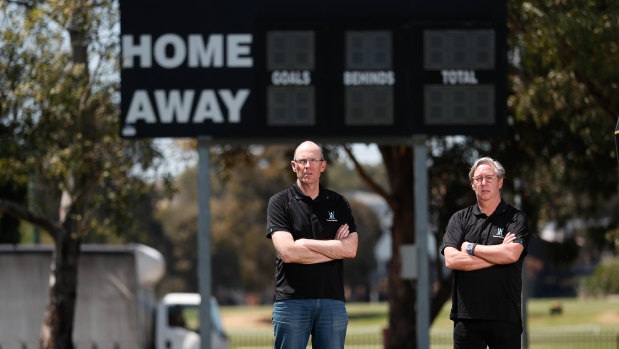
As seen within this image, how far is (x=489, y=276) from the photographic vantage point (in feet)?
20.9

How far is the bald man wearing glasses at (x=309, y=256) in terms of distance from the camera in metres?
6.20

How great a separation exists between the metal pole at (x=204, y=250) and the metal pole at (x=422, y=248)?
9.52 feet

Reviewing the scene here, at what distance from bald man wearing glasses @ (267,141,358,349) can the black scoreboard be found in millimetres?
6926

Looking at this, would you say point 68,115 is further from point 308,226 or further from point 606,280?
point 606,280

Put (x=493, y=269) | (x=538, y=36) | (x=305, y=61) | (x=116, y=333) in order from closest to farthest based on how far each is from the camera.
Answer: (x=493, y=269)
(x=305, y=61)
(x=538, y=36)
(x=116, y=333)

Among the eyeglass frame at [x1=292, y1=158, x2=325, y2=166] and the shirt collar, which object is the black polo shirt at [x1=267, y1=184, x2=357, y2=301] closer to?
the shirt collar

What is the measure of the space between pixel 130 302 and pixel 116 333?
0.60 meters

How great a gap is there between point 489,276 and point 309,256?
3.72 ft

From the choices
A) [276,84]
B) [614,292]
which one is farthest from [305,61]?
[614,292]

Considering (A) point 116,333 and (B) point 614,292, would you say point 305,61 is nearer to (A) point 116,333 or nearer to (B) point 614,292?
(A) point 116,333

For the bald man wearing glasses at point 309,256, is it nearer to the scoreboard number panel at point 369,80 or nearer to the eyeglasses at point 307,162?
the eyeglasses at point 307,162

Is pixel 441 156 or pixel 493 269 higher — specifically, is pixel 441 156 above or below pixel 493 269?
above

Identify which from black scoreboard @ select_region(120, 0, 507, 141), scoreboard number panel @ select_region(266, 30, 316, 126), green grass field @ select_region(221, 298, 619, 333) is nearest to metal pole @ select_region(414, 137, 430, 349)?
black scoreboard @ select_region(120, 0, 507, 141)

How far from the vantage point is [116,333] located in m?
18.6
